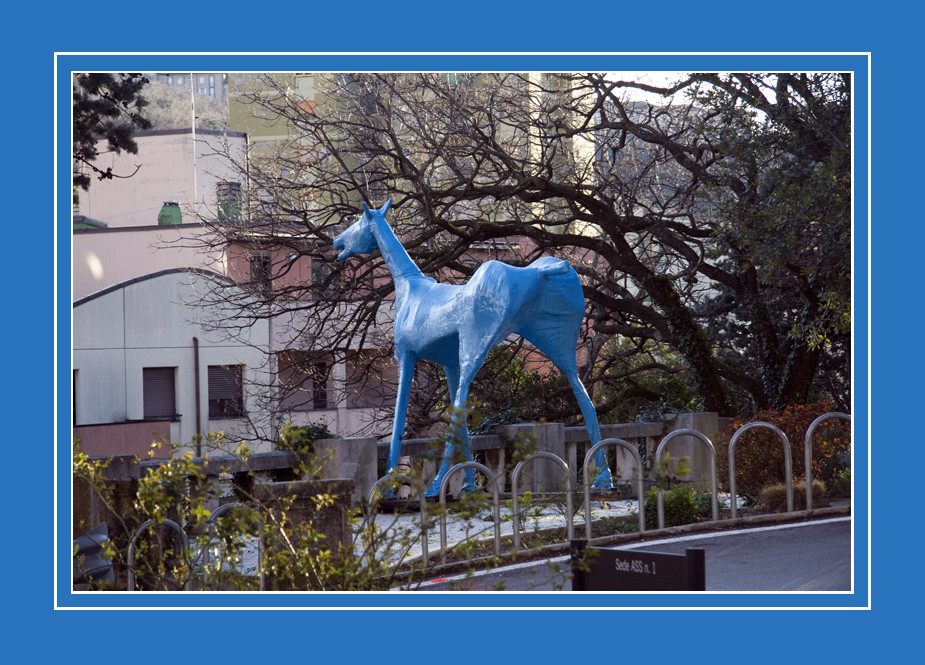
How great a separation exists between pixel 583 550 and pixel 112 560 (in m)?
3.43

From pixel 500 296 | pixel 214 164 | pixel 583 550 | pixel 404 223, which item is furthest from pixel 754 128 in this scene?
pixel 214 164

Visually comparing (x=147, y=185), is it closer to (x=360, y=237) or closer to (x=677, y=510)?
(x=360, y=237)

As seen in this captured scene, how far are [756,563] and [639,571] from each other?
10.8 ft

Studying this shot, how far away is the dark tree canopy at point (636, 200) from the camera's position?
33.9 ft

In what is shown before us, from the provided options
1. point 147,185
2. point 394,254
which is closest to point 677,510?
point 394,254

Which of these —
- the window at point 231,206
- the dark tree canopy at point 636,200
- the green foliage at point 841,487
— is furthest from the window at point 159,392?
the green foliage at point 841,487

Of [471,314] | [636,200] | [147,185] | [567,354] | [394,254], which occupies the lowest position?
[567,354]

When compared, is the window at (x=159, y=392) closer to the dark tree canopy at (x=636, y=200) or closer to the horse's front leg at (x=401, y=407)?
the dark tree canopy at (x=636, y=200)

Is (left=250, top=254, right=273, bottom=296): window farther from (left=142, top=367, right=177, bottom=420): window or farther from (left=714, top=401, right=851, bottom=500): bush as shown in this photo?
(left=142, top=367, right=177, bottom=420): window

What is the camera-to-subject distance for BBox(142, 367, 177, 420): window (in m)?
23.7

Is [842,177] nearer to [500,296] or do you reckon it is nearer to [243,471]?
[500,296]

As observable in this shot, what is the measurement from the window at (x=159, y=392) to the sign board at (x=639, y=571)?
19.9 metres

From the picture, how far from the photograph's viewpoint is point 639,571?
463 centimetres

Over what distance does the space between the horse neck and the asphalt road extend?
3679 mm
